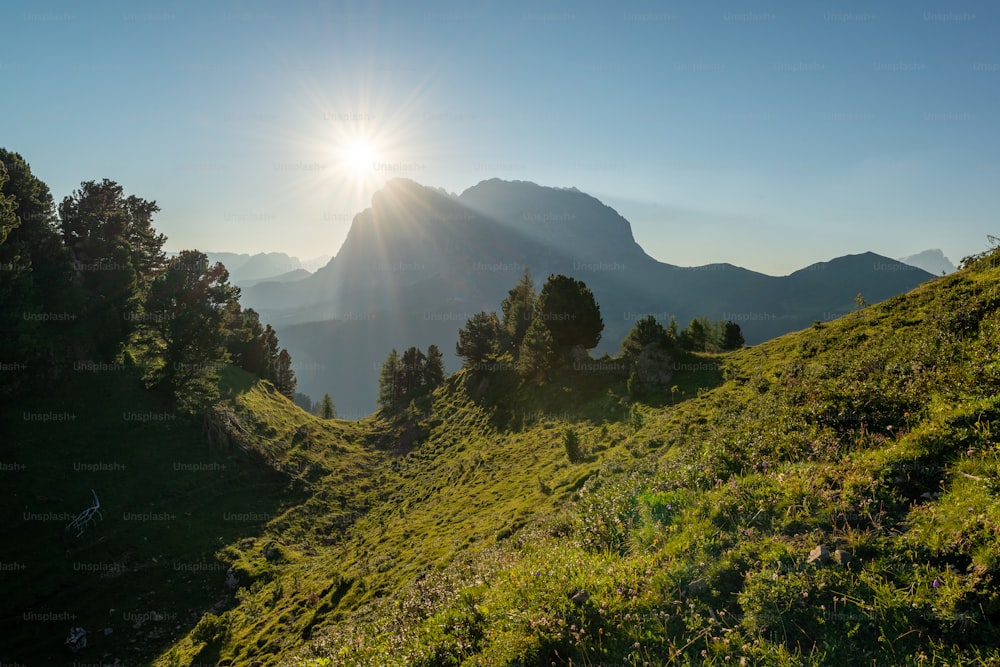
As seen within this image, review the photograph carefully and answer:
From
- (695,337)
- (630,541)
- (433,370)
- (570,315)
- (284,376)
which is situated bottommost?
(433,370)

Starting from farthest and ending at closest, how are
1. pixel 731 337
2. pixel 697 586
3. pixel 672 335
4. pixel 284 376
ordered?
pixel 284 376, pixel 731 337, pixel 672 335, pixel 697 586

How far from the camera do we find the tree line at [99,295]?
32188 mm

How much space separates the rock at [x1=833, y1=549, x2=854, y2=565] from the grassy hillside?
4 centimetres

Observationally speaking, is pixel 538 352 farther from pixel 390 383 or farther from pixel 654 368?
pixel 390 383

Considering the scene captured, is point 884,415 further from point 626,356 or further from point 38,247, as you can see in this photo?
point 38,247

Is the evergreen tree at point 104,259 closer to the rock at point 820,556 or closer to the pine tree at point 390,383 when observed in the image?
the pine tree at point 390,383

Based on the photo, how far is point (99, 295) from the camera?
41.5 meters

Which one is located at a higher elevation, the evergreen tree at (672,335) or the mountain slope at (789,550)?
the evergreen tree at (672,335)

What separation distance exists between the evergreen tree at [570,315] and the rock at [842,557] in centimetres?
5194

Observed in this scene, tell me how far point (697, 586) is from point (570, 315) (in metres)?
52.5

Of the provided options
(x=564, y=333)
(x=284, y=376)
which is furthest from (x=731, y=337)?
(x=284, y=376)

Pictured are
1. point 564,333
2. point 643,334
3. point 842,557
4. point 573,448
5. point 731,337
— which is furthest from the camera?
point 731,337

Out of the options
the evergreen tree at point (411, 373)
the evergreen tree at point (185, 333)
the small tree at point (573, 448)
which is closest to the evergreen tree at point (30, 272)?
the evergreen tree at point (185, 333)

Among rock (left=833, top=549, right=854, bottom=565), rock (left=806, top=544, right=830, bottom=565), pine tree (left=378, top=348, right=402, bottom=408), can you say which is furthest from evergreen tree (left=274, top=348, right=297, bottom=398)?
rock (left=833, top=549, right=854, bottom=565)
